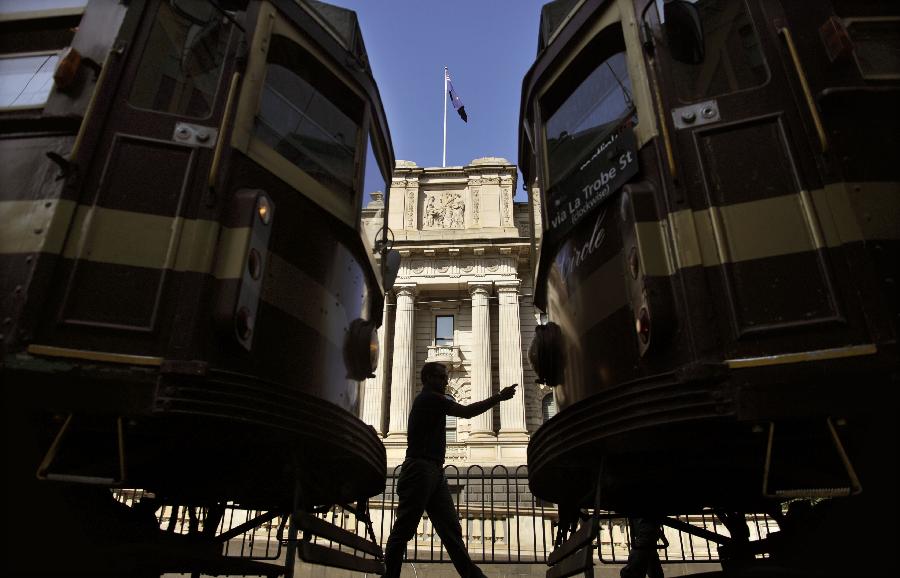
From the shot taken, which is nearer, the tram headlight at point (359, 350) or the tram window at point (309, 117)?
the tram window at point (309, 117)

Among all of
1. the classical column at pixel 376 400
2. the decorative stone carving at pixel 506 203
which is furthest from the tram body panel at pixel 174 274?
the decorative stone carving at pixel 506 203

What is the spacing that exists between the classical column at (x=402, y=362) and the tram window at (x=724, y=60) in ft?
80.7

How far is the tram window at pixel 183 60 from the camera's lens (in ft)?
13.1

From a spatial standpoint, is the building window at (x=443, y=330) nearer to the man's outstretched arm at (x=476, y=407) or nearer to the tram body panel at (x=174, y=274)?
the man's outstretched arm at (x=476, y=407)

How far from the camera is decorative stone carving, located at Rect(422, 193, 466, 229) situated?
32688mm

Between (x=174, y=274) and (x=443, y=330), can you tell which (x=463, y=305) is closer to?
(x=443, y=330)

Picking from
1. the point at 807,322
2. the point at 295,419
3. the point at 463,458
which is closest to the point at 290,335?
the point at 295,419

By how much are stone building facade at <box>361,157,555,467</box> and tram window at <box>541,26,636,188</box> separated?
76.2ft

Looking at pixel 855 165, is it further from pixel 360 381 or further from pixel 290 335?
pixel 360 381

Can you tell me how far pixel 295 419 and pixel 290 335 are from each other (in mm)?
699

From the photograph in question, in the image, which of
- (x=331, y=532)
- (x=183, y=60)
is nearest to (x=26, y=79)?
(x=183, y=60)

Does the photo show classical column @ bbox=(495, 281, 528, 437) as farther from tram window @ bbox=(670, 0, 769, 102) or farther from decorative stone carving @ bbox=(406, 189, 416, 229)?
tram window @ bbox=(670, 0, 769, 102)

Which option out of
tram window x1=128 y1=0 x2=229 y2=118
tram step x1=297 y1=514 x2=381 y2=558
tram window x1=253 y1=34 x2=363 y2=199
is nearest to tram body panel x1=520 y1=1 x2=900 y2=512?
tram step x1=297 y1=514 x2=381 y2=558

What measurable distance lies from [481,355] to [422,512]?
80.7ft
